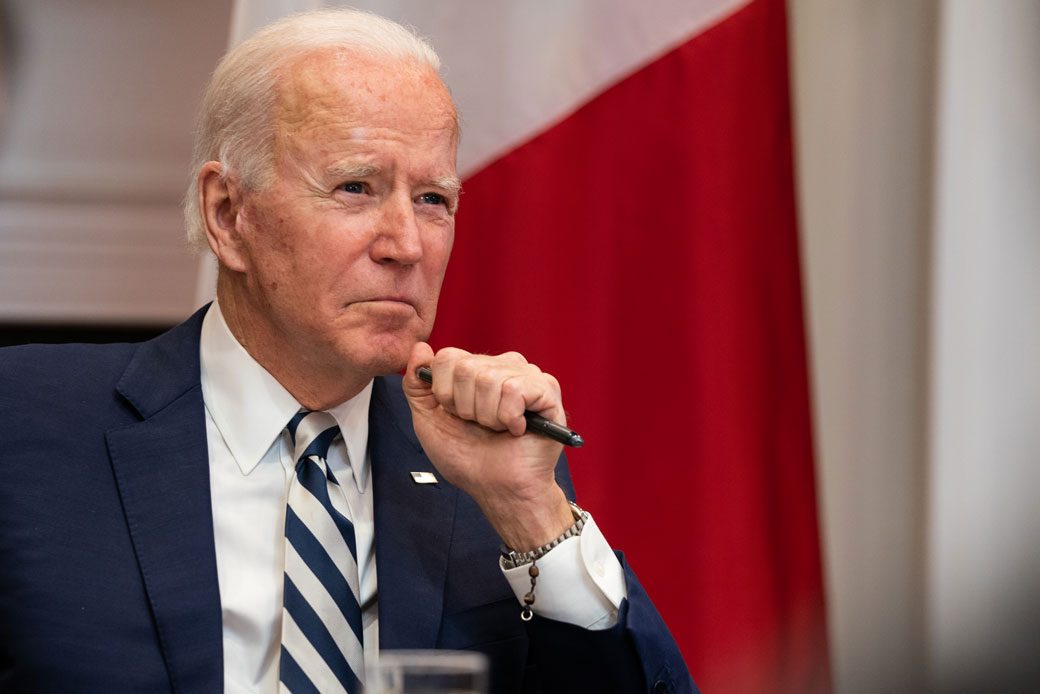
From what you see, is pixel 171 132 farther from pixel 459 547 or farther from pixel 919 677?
pixel 919 677

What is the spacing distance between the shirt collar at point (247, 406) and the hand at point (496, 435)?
0.52 feet

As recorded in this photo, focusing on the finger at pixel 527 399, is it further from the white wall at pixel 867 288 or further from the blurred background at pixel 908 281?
the white wall at pixel 867 288

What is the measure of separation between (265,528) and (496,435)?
362 millimetres

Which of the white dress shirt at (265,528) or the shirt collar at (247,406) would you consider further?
the shirt collar at (247,406)

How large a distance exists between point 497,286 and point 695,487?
0.60m

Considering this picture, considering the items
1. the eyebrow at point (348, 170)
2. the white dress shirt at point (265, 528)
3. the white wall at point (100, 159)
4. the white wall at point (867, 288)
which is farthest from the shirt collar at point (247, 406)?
the white wall at point (100, 159)

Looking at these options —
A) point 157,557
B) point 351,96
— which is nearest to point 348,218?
point 351,96

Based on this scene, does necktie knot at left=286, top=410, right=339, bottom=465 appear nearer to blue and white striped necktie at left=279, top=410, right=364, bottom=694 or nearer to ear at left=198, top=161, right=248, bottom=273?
blue and white striped necktie at left=279, top=410, right=364, bottom=694

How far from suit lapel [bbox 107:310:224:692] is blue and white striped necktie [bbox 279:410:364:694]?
0.10m

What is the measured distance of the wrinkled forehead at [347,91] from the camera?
1564 mm

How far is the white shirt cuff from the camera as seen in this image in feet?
4.76

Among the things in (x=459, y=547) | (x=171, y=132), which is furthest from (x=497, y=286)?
(x=171, y=132)

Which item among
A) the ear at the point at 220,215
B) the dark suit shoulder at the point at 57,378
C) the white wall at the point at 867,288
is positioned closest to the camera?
the dark suit shoulder at the point at 57,378

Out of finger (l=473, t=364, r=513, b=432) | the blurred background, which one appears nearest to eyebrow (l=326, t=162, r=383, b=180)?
finger (l=473, t=364, r=513, b=432)
